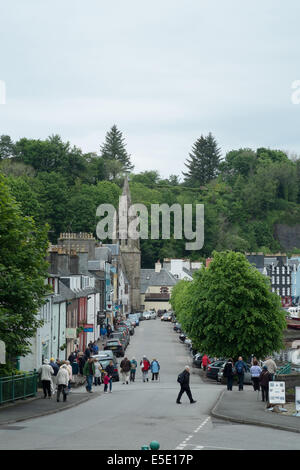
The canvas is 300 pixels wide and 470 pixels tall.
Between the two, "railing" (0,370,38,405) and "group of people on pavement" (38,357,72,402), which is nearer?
"railing" (0,370,38,405)

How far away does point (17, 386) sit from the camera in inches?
1086

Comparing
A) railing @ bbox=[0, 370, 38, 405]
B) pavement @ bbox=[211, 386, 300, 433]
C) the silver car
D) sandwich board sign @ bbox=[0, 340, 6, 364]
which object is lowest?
the silver car

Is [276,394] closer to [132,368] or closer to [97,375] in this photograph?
[97,375]

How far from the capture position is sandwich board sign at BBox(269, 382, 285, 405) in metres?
24.6

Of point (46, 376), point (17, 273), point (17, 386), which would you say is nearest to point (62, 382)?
point (46, 376)

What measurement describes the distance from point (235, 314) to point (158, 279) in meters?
95.4

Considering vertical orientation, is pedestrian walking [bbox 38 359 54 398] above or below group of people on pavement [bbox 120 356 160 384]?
above

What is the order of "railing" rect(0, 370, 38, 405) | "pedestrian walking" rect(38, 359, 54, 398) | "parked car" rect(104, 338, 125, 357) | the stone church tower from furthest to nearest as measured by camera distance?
the stone church tower → "parked car" rect(104, 338, 125, 357) → "pedestrian walking" rect(38, 359, 54, 398) → "railing" rect(0, 370, 38, 405)

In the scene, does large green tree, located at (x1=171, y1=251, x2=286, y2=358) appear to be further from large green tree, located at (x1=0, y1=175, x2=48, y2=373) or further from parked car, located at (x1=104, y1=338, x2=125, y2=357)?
large green tree, located at (x1=0, y1=175, x2=48, y2=373)

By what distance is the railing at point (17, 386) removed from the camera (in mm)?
26172

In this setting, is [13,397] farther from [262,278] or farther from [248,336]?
[262,278]

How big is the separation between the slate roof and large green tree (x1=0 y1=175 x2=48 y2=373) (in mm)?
112335

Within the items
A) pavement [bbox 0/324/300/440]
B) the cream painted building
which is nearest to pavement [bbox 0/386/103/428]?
pavement [bbox 0/324/300/440]
